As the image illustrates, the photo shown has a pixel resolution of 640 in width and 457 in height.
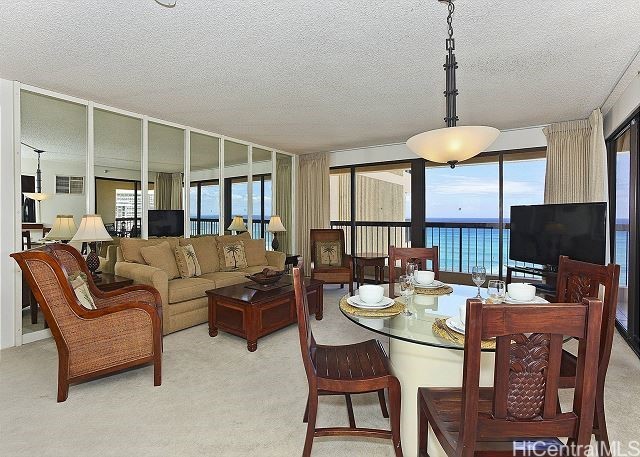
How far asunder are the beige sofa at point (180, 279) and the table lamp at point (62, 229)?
1.63 ft

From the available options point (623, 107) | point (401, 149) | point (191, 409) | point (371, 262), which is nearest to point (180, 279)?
point (191, 409)

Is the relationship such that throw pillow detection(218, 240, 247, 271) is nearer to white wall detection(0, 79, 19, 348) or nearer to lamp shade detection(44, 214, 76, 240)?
lamp shade detection(44, 214, 76, 240)

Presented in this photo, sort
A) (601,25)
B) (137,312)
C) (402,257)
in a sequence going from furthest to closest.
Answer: (402,257) < (137,312) < (601,25)

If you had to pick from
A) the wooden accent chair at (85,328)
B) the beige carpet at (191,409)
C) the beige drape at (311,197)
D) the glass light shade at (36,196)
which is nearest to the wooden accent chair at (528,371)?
the beige carpet at (191,409)

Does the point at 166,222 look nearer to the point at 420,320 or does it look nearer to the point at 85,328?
the point at 85,328

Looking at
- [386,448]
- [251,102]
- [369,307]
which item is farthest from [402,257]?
[251,102]

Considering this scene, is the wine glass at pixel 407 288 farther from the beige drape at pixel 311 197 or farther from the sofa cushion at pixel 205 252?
the beige drape at pixel 311 197

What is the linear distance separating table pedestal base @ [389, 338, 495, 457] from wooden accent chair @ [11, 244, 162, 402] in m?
1.74

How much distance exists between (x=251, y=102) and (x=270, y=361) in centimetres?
263

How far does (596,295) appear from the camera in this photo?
1808 mm

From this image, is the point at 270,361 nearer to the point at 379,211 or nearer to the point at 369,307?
the point at 369,307

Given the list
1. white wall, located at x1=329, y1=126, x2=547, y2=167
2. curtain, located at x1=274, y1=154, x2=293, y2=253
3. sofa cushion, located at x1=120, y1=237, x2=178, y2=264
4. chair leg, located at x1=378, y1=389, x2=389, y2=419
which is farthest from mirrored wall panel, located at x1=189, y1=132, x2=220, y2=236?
chair leg, located at x1=378, y1=389, x2=389, y2=419

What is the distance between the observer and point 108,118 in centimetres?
400

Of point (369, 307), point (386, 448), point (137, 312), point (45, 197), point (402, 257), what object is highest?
point (45, 197)
